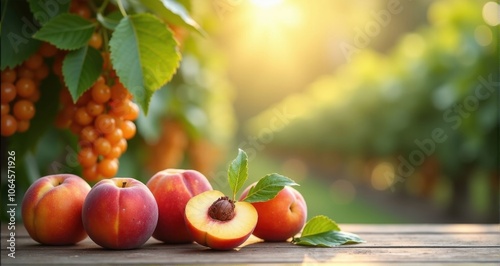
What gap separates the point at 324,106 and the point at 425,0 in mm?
15427

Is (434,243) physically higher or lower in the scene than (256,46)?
lower

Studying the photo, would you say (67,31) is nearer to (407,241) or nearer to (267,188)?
(267,188)

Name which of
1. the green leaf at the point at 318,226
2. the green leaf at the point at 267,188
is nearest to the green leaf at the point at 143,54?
the green leaf at the point at 267,188

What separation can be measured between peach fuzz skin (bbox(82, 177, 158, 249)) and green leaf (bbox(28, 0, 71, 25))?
452 mm

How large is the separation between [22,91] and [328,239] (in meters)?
0.79

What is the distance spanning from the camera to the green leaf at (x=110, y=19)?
1554 mm

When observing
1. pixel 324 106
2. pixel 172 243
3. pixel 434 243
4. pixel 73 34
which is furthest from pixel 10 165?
pixel 324 106

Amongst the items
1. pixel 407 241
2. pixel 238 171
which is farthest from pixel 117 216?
pixel 407 241

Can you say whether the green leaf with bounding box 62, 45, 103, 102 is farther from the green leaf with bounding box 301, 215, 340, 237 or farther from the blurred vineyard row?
the blurred vineyard row

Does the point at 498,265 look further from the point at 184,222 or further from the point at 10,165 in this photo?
the point at 10,165

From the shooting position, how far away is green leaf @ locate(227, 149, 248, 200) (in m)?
1.36

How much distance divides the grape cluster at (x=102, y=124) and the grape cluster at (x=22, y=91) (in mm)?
123

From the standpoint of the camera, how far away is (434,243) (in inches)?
57.5

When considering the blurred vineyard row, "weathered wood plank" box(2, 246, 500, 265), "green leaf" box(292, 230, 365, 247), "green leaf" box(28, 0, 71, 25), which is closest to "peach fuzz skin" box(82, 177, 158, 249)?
"weathered wood plank" box(2, 246, 500, 265)
